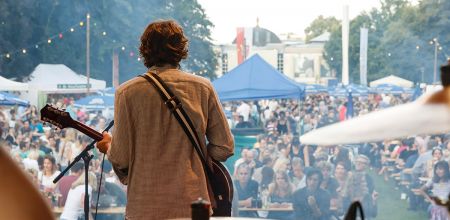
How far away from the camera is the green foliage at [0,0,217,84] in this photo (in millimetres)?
7449

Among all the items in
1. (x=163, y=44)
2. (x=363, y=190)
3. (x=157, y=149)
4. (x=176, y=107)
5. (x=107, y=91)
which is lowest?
(x=363, y=190)

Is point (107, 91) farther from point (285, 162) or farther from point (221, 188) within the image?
point (221, 188)

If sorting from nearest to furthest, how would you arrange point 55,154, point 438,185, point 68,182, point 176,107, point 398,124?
point 398,124 → point 176,107 → point 438,185 → point 68,182 → point 55,154

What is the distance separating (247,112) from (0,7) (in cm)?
216

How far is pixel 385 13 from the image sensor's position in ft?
24.5

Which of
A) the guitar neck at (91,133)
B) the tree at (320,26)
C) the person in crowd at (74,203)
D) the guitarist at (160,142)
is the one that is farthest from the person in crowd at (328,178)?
the guitarist at (160,142)

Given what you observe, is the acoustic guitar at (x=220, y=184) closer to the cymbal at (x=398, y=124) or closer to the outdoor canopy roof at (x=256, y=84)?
the cymbal at (x=398, y=124)

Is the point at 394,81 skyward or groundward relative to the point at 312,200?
skyward

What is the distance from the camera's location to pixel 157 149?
2342 millimetres

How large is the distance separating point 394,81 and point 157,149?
5394 millimetres

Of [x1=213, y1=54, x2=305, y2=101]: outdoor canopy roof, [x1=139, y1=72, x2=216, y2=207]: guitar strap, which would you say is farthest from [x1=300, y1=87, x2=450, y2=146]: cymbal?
[x1=213, y1=54, x2=305, y2=101]: outdoor canopy roof

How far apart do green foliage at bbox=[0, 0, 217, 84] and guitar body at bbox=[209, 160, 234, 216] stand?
16.2 feet

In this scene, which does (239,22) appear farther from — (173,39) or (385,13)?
(173,39)

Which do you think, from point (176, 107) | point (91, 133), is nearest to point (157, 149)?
point (176, 107)
